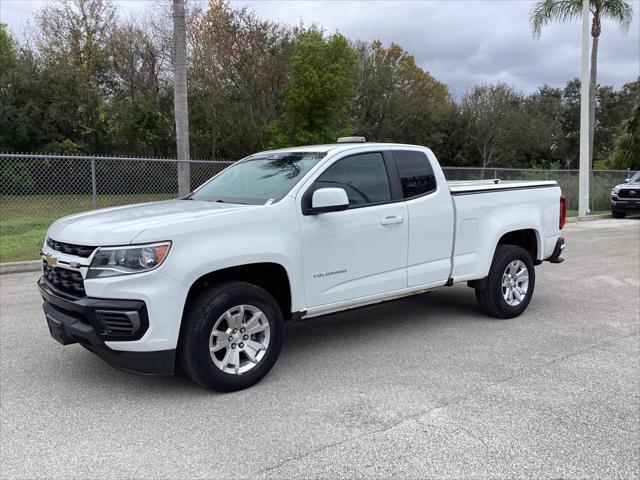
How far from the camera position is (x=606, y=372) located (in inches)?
176

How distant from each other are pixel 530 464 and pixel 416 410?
2.80 ft

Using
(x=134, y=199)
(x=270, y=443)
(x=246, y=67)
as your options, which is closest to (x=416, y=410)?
(x=270, y=443)

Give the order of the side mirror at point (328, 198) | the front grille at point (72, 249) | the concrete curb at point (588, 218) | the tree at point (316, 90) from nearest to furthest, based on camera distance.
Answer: the front grille at point (72, 249) → the side mirror at point (328, 198) → the concrete curb at point (588, 218) → the tree at point (316, 90)

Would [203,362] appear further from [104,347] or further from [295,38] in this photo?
[295,38]

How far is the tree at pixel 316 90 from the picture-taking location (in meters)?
21.8

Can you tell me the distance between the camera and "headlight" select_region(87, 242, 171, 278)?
3.63m

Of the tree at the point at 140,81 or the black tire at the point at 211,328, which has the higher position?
the tree at the point at 140,81

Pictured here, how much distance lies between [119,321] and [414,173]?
3.10 metres

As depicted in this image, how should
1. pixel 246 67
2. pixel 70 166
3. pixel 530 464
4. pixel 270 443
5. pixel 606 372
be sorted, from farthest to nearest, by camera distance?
pixel 246 67, pixel 70 166, pixel 606 372, pixel 270 443, pixel 530 464

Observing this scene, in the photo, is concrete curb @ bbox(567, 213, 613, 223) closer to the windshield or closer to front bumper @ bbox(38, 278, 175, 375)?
the windshield

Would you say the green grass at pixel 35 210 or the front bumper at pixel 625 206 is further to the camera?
the front bumper at pixel 625 206

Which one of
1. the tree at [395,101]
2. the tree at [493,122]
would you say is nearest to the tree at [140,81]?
the tree at [395,101]

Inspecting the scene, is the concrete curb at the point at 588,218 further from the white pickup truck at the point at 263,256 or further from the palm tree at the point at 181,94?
the white pickup truck at the point at 263,256

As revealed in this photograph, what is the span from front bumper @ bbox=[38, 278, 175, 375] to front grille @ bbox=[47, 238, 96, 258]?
1.02 feet
